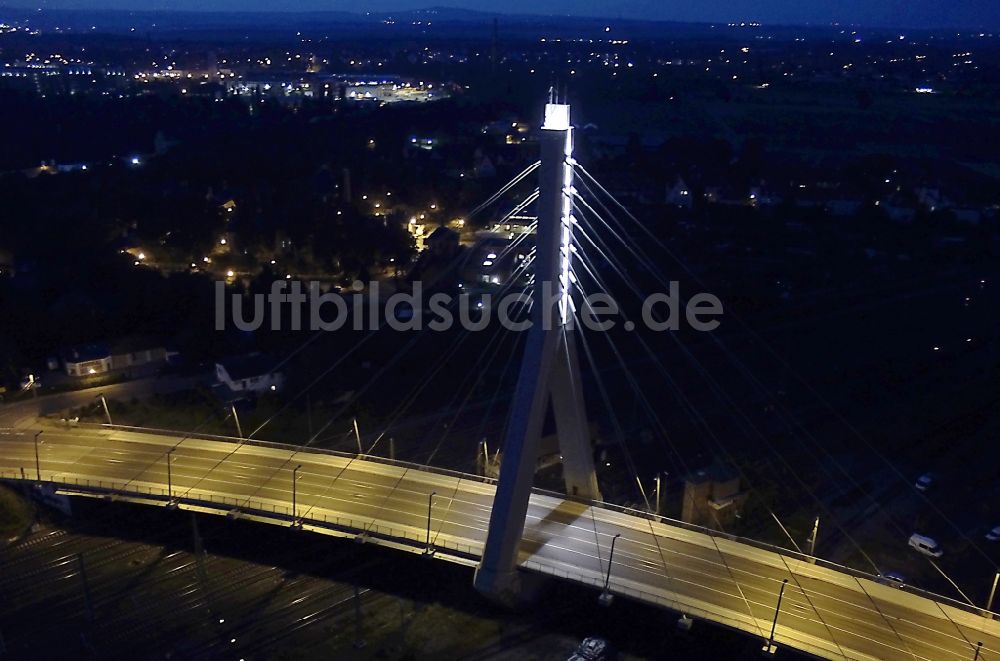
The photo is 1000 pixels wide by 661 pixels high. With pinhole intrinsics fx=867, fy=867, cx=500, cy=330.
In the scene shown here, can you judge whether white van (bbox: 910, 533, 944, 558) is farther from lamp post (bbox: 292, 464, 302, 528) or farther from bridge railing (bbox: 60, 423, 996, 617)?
lamp post (bbox: 292, 464, 302, 528)

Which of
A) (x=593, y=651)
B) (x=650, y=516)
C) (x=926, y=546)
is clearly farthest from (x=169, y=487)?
(x=926, y=546)

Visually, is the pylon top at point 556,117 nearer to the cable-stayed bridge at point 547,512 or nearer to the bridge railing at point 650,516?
the cable-stayed bridge at point 547,512

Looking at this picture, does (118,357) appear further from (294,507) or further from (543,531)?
(543,531)

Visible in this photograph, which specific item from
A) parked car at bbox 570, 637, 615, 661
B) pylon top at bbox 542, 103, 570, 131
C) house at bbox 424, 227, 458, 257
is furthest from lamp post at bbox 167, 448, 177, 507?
house at bbox 424, 227, 458, 257

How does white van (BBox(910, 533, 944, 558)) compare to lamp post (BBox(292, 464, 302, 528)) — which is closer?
lamp post (BBox(292, 464, 302, 528))

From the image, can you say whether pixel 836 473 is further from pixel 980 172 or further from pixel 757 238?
pixel 980 172

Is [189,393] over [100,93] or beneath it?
beneath

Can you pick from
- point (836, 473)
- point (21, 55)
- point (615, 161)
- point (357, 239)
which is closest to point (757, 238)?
point (615, 161)
